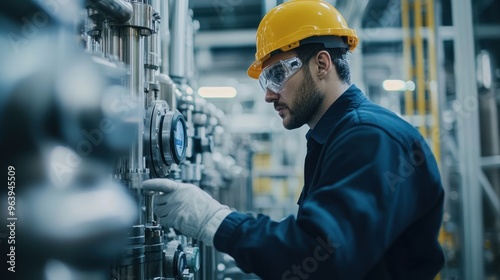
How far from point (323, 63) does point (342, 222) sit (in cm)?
A: 49

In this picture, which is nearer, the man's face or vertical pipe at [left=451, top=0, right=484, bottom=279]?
the man's face

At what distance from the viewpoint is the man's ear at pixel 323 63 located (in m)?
1.31

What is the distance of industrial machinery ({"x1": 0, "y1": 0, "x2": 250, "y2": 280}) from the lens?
76 cm

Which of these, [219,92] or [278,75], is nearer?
[278,75]

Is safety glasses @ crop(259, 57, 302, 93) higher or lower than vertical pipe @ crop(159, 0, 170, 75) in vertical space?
lower

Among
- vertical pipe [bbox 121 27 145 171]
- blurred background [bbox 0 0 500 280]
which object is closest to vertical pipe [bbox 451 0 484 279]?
blurred background [bbox 0 0 500 280]

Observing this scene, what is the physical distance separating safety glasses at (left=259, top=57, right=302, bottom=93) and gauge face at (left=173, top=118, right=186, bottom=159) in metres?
0.27

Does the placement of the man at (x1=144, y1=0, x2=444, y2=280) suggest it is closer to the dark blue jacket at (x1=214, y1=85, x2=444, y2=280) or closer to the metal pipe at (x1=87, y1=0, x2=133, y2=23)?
the dark blue jacket at (x1=214, y1=85, x2=444, y2=280)

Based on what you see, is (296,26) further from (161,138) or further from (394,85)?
(394,85)

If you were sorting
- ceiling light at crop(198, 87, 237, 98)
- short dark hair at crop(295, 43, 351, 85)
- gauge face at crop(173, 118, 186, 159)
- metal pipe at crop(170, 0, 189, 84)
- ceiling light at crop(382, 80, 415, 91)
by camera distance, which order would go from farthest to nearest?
ceiling light at crop(198, 87, 237, 98) < ceiling light at crop(382, 80, 415, 91) < metal pipe at crop(170, 0, 189, 84) < short dark hair at crop(295, 43, 351, 85) < gauge face at crop(173, 118, 186, 159)

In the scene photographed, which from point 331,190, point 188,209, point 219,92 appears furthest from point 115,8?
point 219,92

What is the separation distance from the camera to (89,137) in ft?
2.76

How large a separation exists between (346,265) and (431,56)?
315 cm

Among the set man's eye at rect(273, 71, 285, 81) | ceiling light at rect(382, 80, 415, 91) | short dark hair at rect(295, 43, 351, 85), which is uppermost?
ceiling light at rect(382, 80, 415, 91)
